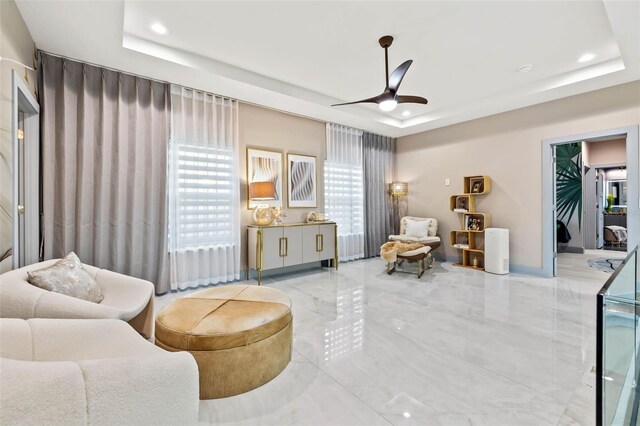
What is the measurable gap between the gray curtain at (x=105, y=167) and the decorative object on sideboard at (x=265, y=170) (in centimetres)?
121

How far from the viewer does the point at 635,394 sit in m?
1.80

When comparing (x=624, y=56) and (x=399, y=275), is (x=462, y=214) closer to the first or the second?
(x=399, y=275)

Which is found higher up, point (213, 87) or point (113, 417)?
point (213, 87)

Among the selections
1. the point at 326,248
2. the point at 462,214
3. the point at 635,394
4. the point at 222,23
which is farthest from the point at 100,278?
the point at 462,214

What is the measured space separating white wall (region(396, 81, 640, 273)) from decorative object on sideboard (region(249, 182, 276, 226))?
357cm

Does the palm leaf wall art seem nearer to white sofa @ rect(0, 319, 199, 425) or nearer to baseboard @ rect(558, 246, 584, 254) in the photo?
baseboard @ rect(558, 246, 584, 254)

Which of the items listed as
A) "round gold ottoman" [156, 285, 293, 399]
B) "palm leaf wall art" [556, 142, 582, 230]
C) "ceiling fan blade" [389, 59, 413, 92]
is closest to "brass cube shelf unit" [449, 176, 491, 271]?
"ceiling fan blade" [389, 59, 413, 92]

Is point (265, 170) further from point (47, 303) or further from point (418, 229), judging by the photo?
point (47, 303)

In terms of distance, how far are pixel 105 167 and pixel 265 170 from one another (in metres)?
2.09

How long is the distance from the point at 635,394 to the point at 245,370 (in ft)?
7.90

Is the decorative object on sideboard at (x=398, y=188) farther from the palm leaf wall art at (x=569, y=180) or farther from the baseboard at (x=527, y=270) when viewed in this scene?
the palm leaf wall art at (x=569, y=180)

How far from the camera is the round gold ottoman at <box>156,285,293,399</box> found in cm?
169

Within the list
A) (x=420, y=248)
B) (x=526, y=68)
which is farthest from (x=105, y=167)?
(x=526, y=68)

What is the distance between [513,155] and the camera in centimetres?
495
